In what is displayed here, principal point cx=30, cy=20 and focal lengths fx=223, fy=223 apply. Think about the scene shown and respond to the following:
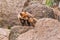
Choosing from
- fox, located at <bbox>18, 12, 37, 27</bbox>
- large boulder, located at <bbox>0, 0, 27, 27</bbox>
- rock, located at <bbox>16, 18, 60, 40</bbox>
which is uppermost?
rock, located at <bbox>16, 18, 60, 40</bbox>

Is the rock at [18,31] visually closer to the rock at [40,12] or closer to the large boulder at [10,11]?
the rock at [40,12]

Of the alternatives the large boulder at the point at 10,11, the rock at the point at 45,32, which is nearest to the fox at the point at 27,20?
the rock at the point at 45,32

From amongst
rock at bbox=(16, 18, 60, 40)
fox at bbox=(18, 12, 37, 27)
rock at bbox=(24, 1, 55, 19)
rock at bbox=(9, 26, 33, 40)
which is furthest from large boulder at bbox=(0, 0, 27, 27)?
rock at bbox=(16, 18, 60, 40)

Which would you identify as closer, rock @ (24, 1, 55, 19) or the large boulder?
rock @ (24, 1, 55, 19)

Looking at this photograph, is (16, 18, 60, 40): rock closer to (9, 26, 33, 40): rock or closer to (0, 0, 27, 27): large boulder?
(9, 26, 33, 40): rock

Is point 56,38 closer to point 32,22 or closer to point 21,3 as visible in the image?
point 32,22

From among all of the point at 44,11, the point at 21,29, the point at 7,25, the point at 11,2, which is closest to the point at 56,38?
the point at 21,29

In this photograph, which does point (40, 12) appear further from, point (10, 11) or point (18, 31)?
point (18, 31)

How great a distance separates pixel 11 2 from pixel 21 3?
1.57 feet

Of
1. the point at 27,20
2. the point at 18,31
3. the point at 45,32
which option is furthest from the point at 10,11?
the point at 45,32

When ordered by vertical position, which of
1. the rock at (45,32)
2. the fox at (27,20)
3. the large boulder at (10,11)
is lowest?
the large boulder at (10,11)

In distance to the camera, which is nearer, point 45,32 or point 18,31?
point 45,32

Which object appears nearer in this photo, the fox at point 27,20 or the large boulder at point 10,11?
the fox at point 27,20

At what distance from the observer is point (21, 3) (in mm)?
9953
